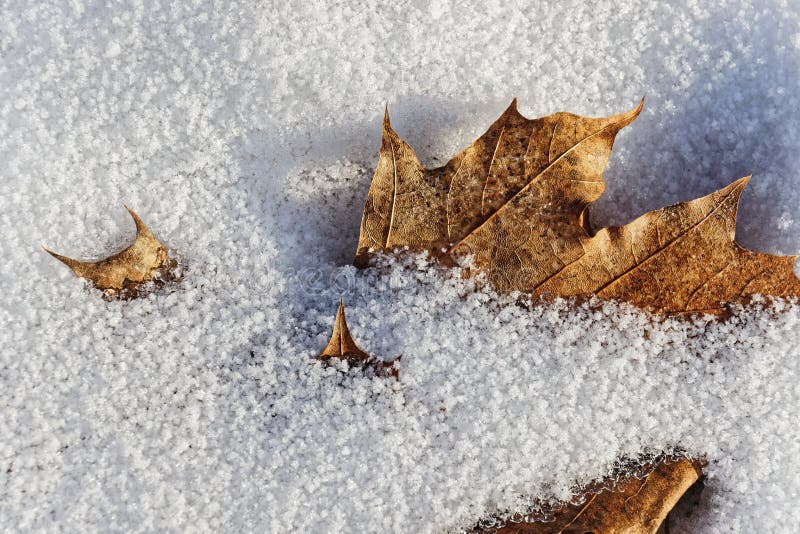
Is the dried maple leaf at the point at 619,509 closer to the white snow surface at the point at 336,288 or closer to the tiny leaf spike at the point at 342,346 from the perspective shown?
the white snow surface at the point at 336,288

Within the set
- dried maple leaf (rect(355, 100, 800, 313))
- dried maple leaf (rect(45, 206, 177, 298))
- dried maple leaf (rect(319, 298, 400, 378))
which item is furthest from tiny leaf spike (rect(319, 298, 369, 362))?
dried maple leaf (rect(45, 206, 177, 298))

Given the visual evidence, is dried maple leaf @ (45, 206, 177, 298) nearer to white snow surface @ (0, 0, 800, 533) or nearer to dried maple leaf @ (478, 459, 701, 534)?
white snow surface @ (0, 0, 800, 533)

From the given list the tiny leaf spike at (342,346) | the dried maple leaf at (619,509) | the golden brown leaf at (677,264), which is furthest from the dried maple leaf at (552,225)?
the dried maple leaf at (619,509)

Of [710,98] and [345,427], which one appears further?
[710,98]

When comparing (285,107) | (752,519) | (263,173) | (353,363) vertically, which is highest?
(285,107)

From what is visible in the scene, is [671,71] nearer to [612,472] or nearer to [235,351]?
[612,472]

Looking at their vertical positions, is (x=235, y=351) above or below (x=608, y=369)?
above

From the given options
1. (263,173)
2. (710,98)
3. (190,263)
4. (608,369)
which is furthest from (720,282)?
(190,263)

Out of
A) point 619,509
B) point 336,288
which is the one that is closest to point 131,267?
point 336,288
